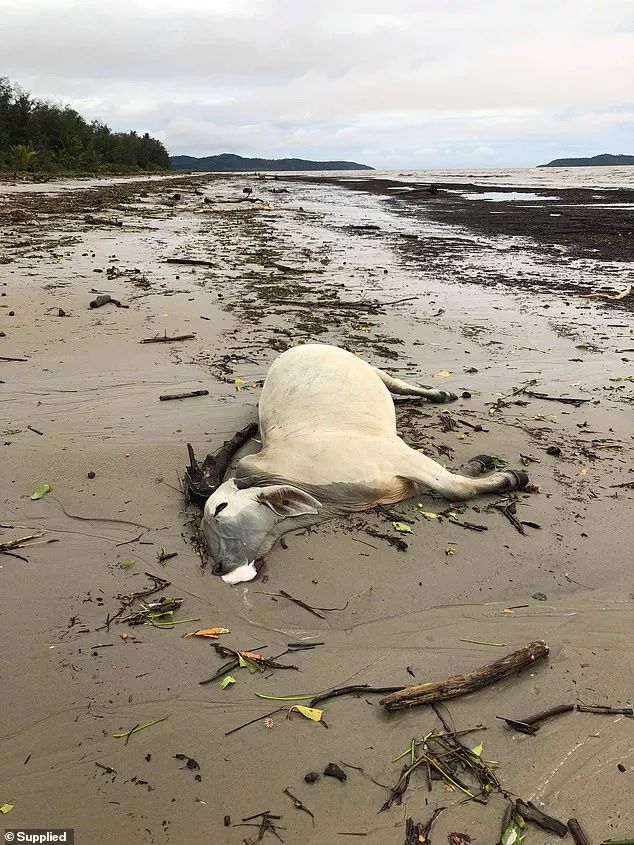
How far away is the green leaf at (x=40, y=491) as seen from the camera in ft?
14.6

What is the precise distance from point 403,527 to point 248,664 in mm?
1602

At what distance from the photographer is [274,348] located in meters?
7.79

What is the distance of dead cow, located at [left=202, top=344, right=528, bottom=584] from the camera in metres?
3.85

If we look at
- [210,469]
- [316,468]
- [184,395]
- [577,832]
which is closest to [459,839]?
[577,832]

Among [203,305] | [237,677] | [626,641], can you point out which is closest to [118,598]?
[237,677]

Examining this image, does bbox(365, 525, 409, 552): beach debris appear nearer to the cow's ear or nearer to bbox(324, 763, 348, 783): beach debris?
the cow's ear

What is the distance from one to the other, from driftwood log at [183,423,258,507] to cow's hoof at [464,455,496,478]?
76.9 inches

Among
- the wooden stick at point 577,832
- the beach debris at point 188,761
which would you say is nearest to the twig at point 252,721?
the beach debris at point 188,761

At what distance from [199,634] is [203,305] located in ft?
23.2

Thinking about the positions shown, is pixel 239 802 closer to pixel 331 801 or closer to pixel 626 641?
pixel 331 801

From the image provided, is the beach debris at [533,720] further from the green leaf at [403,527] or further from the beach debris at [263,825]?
the green leaf at [403,527]

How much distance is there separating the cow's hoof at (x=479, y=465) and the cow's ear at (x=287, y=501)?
4.94 ft

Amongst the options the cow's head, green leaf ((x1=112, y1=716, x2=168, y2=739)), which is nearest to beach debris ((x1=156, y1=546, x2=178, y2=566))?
the cow's head

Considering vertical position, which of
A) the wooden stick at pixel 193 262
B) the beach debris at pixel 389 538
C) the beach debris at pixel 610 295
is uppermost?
the wooden stick at pixel 193 262
